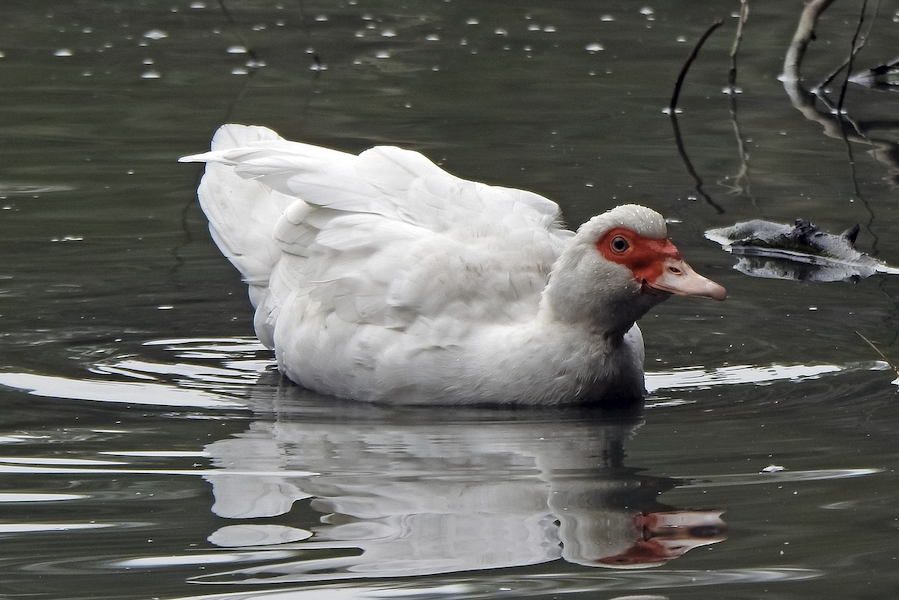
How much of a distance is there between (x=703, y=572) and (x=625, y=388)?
2.02m

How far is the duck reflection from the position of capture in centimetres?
437

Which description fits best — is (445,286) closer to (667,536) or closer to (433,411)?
(433,411)

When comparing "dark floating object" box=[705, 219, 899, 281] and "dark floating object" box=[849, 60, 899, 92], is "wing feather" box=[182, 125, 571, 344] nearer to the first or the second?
"dark floating object" box=[705, 219, 899, 281]

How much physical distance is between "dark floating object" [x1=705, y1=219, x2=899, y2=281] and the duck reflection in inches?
93.4

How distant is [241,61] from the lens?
1364 centimetres

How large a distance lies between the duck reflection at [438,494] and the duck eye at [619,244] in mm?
634

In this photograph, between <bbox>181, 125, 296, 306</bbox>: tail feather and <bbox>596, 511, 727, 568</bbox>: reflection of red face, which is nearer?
<bbox>596, 511, 727, 568</bbox>: reflection of red face

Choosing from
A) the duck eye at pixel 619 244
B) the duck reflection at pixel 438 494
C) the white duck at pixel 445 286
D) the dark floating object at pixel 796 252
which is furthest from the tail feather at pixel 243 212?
the dark floating object at pixel 796 252

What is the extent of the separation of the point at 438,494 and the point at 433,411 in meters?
1.12

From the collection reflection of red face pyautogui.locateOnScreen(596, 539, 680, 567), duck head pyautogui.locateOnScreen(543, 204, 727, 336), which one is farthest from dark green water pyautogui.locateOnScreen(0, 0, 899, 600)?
duck head pyautogui.locateOnScreen(543, 204, 727, 336)

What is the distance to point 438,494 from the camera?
498 cm

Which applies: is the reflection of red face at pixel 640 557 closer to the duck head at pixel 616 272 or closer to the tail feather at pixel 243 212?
the duck head at pixel 616 272

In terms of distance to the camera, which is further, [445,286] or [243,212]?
[243,212]

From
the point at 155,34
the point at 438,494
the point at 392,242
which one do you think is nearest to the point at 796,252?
the point at 392,242
